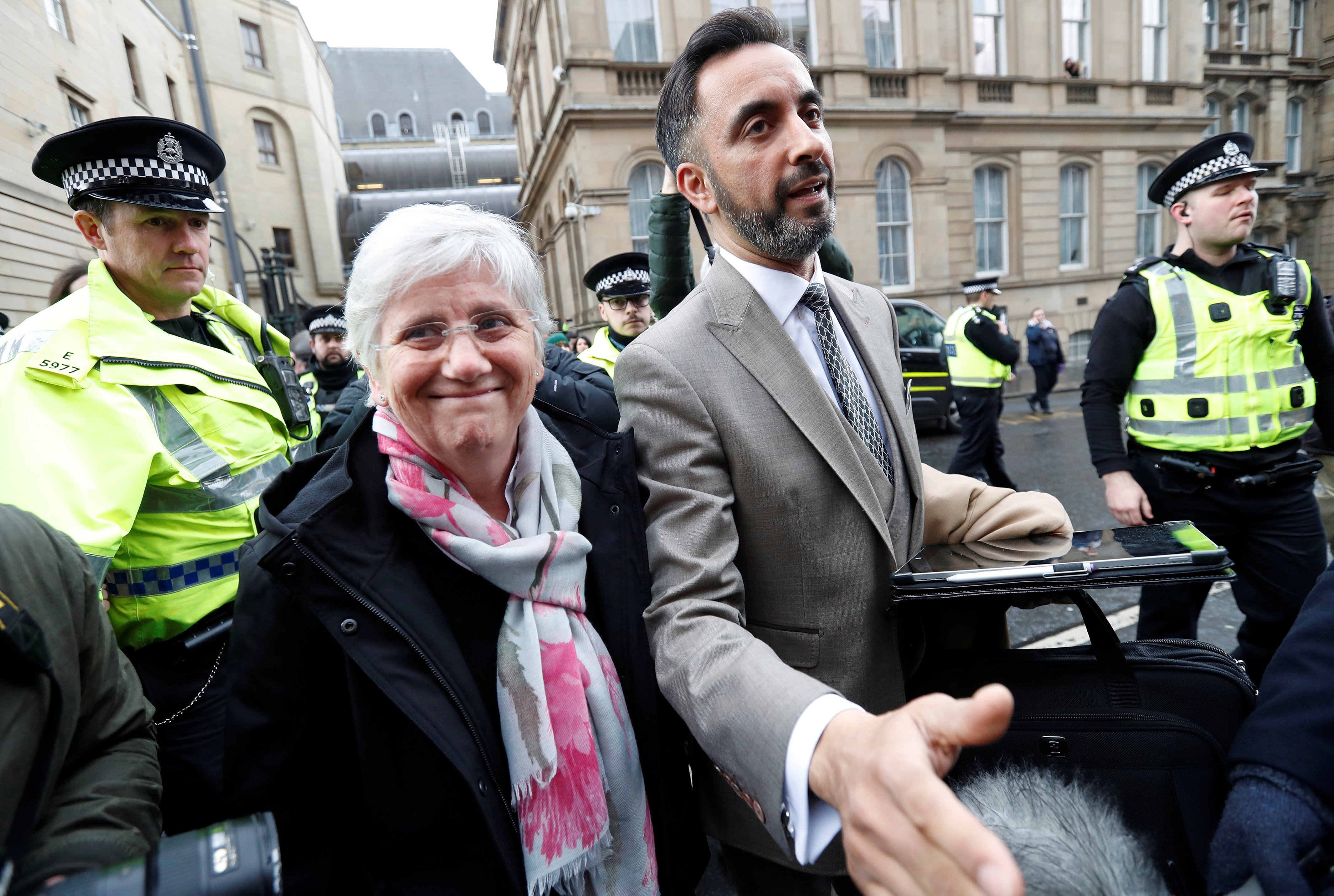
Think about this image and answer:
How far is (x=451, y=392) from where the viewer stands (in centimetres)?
129

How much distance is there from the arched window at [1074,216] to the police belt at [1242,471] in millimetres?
18685

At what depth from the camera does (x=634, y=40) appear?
14758 mm

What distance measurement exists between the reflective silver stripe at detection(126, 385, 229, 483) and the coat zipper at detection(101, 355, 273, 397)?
0.06 meters

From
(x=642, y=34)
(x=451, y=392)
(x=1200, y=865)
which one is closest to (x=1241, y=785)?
(x=1200, y=865)

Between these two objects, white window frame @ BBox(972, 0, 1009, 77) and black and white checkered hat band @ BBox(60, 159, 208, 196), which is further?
white window frame @ BBox(972, 0, 1009, 77)

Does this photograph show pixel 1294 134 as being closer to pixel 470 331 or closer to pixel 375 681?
pixel 470 331

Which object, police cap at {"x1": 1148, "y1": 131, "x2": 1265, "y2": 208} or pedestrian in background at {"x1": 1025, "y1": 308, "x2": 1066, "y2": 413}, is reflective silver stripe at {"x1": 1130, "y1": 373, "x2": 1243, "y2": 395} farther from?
pedestrian in background at {"x1": 1025, "y1": 308, "x2": 1066, "y2": 413}

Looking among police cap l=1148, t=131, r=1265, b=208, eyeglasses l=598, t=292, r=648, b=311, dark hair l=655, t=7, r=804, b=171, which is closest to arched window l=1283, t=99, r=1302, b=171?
police cap l=1148, t=131, r=1265, b=208

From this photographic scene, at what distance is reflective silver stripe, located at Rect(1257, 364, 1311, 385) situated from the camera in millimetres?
2549

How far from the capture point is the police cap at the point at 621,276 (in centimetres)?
465

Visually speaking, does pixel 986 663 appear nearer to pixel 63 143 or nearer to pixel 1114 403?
pixel 1114 403

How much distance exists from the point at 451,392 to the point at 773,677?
773 mm

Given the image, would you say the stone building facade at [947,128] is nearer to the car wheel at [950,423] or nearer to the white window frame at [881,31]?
the white window frame at [881,31]

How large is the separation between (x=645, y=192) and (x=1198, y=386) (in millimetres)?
13772
